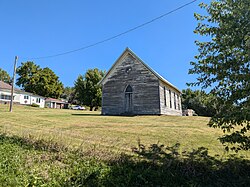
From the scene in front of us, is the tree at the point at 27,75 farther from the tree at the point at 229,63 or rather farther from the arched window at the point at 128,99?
the tree at the point at 229,63

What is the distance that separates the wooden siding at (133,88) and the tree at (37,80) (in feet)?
128

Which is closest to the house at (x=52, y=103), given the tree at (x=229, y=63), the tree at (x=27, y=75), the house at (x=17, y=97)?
the house at (x=17, y=97)

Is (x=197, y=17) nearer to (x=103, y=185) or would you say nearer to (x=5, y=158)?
(x=103, y=185)

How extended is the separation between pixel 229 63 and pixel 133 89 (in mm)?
14491

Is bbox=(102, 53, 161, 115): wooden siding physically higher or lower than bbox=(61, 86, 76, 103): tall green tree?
lower

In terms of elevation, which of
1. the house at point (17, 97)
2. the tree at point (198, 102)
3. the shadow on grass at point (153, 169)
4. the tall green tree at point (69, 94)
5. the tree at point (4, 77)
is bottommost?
the shadow on grass at point (153, 169)

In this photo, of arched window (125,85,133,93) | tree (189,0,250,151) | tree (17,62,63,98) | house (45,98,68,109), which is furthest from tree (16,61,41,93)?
tree (189,0,250,151)

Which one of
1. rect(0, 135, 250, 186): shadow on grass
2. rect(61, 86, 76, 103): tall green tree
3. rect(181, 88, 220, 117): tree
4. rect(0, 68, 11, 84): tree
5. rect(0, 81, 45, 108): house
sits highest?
rect(0, 68, 11, 84): tree

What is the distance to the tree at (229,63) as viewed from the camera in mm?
4164

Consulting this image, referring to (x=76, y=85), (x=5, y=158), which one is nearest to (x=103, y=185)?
(x=5, y=158)

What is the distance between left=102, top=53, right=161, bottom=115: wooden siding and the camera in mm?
18078

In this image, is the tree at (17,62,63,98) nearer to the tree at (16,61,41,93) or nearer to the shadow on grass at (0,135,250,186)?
the tree at (16,61,41,93)

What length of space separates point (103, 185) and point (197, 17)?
4.51m

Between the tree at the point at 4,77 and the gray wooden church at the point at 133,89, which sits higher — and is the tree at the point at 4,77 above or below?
above
